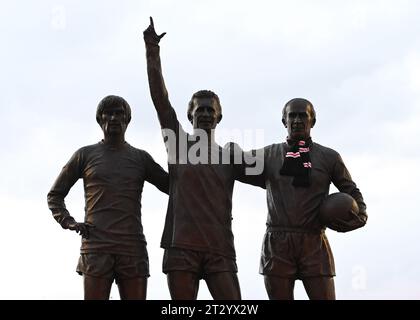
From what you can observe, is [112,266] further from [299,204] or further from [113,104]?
[299,204]

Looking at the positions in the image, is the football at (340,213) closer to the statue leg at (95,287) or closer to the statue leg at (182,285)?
the statue leg at (182,285)

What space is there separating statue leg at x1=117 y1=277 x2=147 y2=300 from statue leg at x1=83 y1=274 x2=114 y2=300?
0.20 m

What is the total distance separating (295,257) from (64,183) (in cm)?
285

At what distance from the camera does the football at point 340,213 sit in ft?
38.1

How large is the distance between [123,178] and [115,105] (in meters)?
0.87

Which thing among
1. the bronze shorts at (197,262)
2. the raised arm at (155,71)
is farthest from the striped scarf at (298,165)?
the raised arm at (155,71)

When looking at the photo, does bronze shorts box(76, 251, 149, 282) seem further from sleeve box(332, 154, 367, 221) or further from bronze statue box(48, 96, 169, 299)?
sleeve box(332, 154, 367, 221)

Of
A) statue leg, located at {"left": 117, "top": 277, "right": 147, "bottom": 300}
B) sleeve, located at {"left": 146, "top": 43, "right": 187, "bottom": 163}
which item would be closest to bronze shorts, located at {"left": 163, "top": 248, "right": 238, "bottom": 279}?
statue leg, located at {"left": 117, "top": 277, "right": 147, "bottom": 300}

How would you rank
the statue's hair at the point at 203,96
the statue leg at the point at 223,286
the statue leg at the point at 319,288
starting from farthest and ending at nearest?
the statue's hair at the point at 203,96
the statue leg at the point at 319,288
the statue leg at the point at 223,286

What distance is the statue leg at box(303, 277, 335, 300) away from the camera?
38.5 ft
